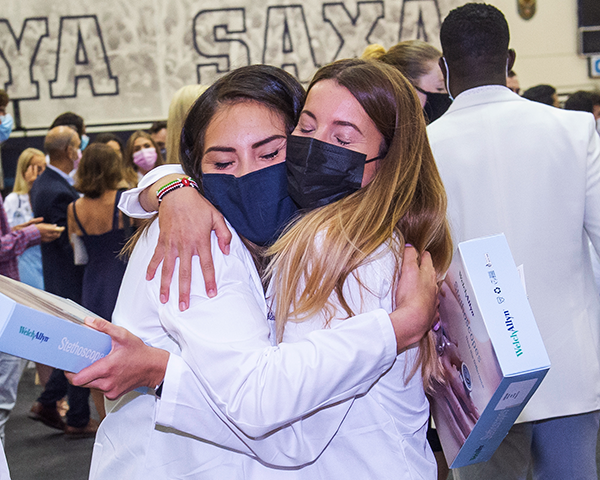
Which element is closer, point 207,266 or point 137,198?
point 207,266

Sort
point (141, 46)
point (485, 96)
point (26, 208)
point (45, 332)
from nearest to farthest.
A: point (45, 332)
point (485, 96)
point (26, 208)
point (141, 46)

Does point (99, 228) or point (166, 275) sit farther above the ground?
point (166, 275)

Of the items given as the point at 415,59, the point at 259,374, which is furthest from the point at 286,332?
the point at 415,59

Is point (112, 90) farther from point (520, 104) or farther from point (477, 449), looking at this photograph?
point (477, 449)

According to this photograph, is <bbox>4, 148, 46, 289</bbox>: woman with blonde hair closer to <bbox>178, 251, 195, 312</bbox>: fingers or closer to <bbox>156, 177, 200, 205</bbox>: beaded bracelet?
<bbox>156, 177, 200, 205</bbox>: beaded bracelet

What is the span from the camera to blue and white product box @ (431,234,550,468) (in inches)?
36.9

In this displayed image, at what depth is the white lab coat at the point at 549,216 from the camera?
1813mm

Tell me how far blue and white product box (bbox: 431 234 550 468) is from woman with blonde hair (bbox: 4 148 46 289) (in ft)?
13.6

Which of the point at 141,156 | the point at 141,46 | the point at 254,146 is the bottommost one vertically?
the point at 141,156

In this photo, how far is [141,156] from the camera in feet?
16.3

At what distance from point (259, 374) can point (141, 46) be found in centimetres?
832

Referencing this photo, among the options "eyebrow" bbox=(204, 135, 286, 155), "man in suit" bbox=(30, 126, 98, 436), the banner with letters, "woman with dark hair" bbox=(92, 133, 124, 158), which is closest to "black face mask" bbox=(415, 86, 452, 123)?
"eyebrow" bbox=(204, 135, 286, 155)

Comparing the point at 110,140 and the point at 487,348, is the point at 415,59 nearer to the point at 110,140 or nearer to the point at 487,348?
the point at 487,348

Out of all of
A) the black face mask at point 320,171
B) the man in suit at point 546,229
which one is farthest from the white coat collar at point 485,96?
the black face mask at point 320,171
